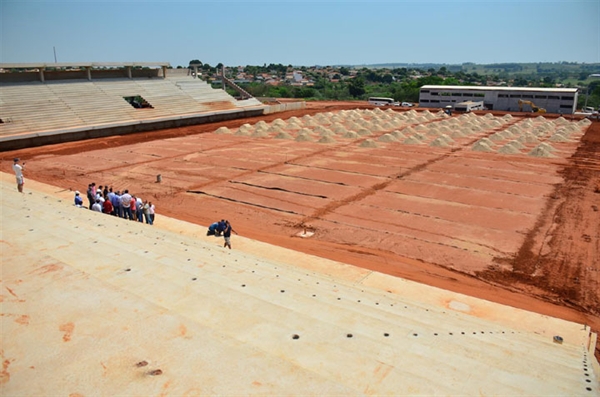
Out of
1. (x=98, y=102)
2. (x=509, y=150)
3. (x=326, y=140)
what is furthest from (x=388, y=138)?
(x=98, y=102)

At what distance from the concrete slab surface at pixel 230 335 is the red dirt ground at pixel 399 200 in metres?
3.38

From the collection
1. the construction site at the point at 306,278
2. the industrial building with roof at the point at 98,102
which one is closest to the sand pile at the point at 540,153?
the construction site at the point at 306,278

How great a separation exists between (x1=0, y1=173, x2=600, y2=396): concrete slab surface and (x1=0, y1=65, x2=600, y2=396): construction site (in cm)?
3

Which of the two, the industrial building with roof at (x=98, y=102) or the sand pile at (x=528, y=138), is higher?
the industrial building with roof at (x=98, y=102)

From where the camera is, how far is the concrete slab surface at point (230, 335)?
5.25 m

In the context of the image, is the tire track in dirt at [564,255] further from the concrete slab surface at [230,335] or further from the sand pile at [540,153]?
the sand pile at [540,153]

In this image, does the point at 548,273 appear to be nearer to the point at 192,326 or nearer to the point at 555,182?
the point at 192,326

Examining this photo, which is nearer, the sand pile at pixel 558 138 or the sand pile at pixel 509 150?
the sand pile at pixel 509 150

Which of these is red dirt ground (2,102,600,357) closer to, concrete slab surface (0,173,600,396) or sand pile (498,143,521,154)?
sand pile (498,143,521,154)

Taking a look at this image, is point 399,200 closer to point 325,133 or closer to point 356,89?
point 325,133

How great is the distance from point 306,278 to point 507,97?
69805mm

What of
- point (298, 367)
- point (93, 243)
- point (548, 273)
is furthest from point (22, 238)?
point (548, 273)

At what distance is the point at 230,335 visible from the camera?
6.27 metres

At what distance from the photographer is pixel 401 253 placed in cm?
1469
